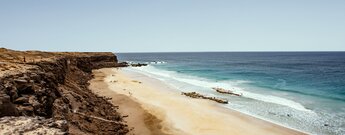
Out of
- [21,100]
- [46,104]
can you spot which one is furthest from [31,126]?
[46,104]

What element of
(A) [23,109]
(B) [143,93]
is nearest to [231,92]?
(B) [143,93]

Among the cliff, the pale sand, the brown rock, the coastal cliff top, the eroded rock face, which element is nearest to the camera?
the eroded rock face

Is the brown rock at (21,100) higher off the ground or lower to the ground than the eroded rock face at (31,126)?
lower

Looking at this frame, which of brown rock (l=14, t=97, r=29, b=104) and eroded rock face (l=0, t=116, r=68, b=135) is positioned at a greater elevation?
eroded rock face (l=0, t=116, r=68, b=135)

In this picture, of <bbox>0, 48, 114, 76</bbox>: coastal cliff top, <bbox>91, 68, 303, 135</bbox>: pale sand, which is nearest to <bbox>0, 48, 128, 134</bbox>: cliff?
<bbox>0, 48, 114, 76</bbox>: coastal cliff top

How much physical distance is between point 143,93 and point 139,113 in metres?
12.2

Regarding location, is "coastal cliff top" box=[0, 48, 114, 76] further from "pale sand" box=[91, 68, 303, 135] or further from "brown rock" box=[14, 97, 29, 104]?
"pale sand" box=[91, 68, 303, 135]

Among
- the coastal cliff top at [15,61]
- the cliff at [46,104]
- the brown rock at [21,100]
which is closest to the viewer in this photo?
the cliff at [46,104]

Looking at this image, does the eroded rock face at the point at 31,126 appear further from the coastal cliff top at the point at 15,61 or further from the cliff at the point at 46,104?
the coastal cliff top at the point at 15,61

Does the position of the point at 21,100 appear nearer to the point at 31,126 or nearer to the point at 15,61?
the point at 31,126

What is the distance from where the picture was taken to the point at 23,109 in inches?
507

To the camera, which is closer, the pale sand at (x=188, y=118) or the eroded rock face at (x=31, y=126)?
the eroded rock face at (x=31, y=126)

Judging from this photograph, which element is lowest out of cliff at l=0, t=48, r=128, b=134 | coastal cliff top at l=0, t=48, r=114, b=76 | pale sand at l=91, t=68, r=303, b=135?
pale sand at l=91, t=68, r=303, b=135

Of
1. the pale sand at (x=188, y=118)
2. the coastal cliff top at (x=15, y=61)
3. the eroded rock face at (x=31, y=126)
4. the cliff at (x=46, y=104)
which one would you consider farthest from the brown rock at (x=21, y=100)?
the pale sand at (x=188, y=118)
